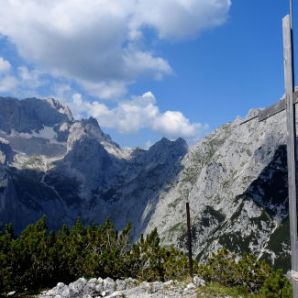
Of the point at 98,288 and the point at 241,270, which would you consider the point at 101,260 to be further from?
the point at 241,270

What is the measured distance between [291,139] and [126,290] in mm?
18362

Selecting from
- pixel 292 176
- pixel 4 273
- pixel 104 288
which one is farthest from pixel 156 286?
pixel 292 176

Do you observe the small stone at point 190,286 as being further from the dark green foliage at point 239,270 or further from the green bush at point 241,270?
the green bush at point 241,270

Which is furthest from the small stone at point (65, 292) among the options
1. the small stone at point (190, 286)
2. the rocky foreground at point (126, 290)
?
the small stone at point (190, 286)

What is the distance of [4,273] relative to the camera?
28.8m

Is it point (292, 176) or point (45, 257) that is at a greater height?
point (292, 176)

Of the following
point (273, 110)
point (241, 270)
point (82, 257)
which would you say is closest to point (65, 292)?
point (82, 257)

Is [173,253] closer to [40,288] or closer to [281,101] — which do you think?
[40,288]

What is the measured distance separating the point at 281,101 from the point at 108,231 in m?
31.8

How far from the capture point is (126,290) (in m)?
26.7

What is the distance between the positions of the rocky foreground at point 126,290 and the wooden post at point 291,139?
13203 millimetres

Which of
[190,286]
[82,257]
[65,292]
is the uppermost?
[82,257]

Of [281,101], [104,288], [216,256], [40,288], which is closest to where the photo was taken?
[281,101]

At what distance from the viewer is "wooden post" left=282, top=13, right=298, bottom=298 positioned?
10641 millimetres
